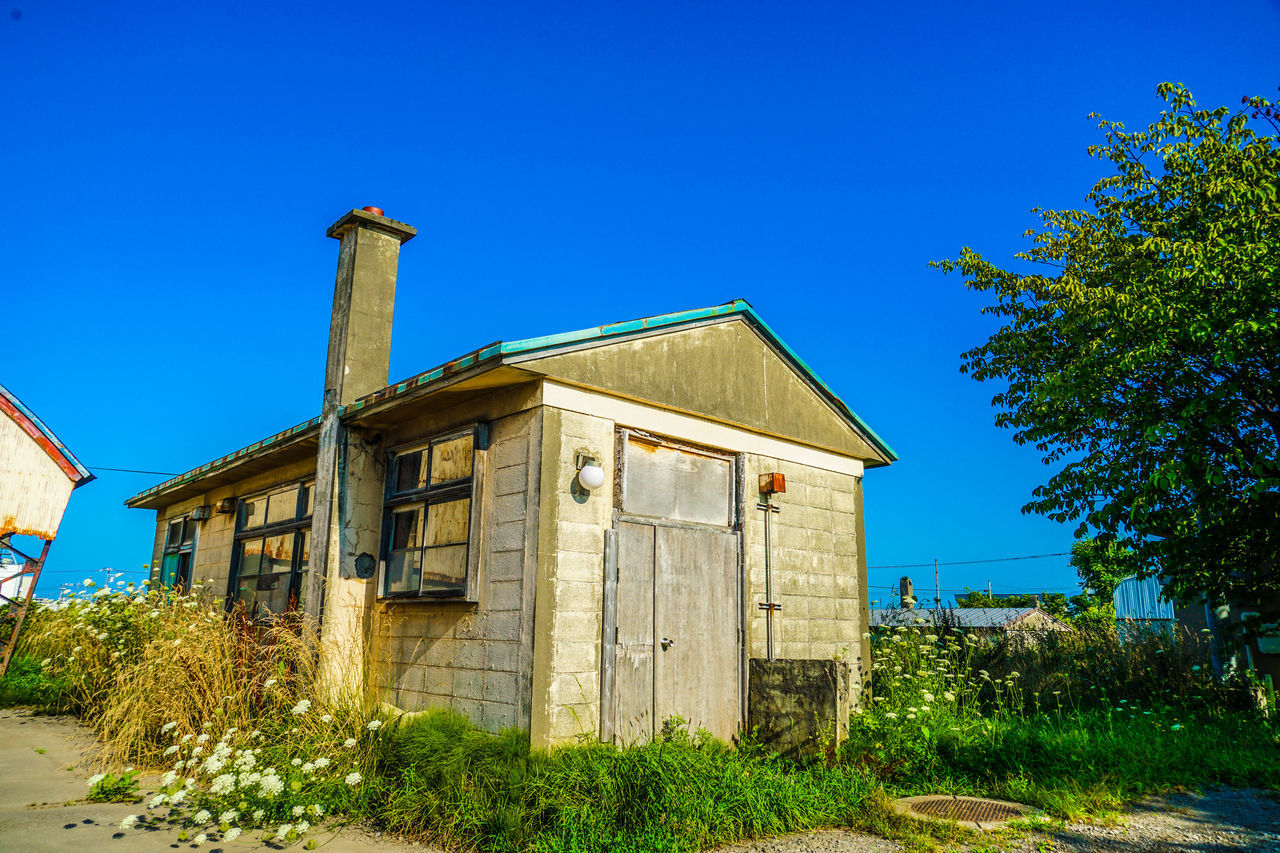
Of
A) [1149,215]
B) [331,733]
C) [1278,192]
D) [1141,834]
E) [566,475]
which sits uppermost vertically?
[1149,215]

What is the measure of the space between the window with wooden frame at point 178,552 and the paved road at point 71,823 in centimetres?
586

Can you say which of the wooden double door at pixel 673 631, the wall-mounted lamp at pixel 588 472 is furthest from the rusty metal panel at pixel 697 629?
the wall-mounted lamp at pixel 588 472

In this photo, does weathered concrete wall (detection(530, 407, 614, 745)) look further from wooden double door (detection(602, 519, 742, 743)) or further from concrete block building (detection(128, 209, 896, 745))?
wooden double door (detection(602, 519, 742, 743))

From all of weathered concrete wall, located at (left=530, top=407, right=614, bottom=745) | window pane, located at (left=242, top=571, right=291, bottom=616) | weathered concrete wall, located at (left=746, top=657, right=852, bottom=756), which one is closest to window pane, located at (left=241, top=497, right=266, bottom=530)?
window pane, located at (left=242, top=571, right=291, bottom=616)

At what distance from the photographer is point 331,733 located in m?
5.70

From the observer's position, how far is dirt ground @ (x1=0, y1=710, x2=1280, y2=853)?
4.44m

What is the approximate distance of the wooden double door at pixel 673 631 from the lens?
19.8 feet

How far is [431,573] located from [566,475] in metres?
1.61

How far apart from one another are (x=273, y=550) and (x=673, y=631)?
5620mm

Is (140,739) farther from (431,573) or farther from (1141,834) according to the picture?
(1141,834)

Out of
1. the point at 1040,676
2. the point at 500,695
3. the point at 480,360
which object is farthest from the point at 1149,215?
the point at 500,695

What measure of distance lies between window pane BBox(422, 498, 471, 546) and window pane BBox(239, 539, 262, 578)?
14.0 ft

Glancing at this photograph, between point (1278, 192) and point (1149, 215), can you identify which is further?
point (1149, 215)

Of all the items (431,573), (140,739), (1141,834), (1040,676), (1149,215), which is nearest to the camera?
(1141,834)
